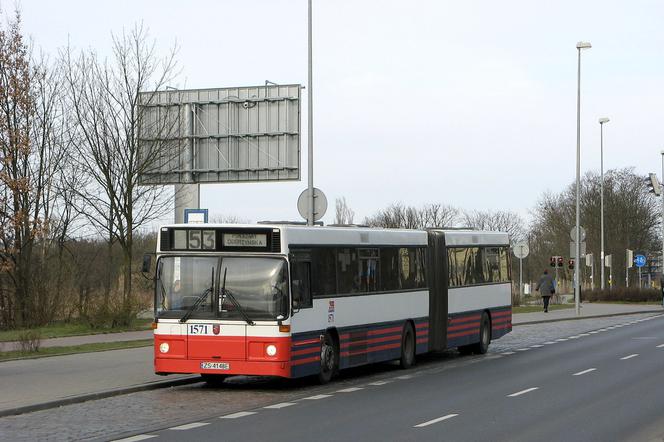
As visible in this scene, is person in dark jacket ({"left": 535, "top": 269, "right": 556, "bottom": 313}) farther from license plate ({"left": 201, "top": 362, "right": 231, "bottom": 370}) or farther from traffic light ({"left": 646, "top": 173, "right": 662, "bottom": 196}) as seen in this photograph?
license plate ({"left": 201, "top": 362, "right": 231, "bottom": 370})

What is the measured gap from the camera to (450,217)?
417 feet

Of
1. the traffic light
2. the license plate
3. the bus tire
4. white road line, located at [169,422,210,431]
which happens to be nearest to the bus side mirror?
the license plate

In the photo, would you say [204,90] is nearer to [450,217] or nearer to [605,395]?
[605,395]

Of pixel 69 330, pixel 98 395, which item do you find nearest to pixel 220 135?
pixel 69 330

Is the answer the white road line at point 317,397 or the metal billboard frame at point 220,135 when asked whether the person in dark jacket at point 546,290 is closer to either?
the metal billboard frame at point 220,135

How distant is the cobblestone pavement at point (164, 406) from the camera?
42.9ft

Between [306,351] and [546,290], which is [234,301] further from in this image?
[546,290]

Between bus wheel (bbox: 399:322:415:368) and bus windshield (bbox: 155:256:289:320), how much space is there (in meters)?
5.21

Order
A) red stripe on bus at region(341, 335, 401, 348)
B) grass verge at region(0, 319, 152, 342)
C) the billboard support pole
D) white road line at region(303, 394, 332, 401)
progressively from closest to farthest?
white road line at region(303, 394, 332, 401) < red stripe on bus at region(341, 335, 401, 348) < grass verge at region(0, 319, 152, 342) < the billboard support pole

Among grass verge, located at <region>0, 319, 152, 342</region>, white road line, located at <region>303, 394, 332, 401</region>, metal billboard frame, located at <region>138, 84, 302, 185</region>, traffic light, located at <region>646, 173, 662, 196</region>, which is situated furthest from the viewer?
traffic light, located at <region>646, 173, 662, 196</region>

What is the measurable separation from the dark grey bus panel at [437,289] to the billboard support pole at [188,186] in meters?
14.2

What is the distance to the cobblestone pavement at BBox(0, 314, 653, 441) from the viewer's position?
13.1m

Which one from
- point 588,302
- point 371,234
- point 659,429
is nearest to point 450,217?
point 588,302

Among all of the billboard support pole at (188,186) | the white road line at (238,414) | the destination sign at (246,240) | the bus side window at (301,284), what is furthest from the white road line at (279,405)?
the billboard support pole at (188,186)
